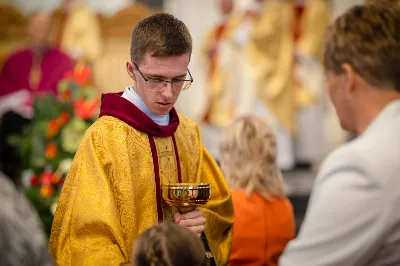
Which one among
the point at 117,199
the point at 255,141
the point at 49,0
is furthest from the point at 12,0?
the point at 117,199

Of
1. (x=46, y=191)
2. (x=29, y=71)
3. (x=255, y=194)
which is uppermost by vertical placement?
(x=29, y=71)

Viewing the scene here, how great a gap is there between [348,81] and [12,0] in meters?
11.1

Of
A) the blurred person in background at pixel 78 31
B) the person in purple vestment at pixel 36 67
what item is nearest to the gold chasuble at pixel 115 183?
the person in purple vestment at pixel 36 67

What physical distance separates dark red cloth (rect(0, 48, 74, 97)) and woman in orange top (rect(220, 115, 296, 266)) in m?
4.12

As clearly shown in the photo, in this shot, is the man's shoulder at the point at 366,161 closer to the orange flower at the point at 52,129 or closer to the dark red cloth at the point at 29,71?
the orange flower at the point at 52,129

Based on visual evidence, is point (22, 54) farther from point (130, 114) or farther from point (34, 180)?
point (130, 114)

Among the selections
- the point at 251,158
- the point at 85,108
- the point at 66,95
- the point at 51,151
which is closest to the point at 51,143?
the point at 51,151

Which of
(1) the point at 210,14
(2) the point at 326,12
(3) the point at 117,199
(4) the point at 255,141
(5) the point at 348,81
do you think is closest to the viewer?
(5) the point at 348,81

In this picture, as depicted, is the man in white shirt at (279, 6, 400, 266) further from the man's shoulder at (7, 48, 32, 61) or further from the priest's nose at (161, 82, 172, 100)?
the man's shoulder at (7, 48, 32, 61)

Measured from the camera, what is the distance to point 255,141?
4199 mm

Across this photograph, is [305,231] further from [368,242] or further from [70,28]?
[70,28]

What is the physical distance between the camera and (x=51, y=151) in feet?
18.5

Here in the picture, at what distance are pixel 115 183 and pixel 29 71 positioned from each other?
5454 millimetres

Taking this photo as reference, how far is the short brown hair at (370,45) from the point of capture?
7.69ft
